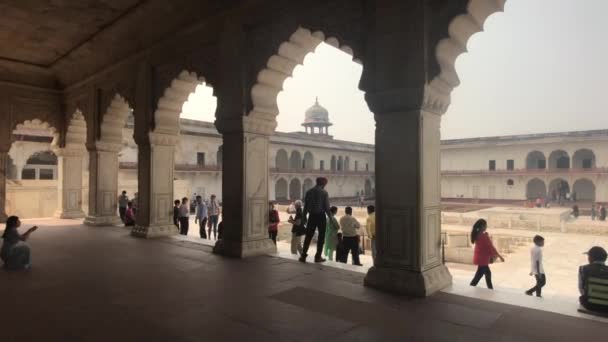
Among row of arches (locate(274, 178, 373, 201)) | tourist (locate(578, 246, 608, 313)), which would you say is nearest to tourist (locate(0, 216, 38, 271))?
tourist (locate(578, 246, 608, 313))

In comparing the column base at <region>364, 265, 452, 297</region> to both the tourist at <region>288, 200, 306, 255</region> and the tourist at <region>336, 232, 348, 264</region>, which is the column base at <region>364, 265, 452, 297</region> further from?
the tourist at <region>336, 232, 348, 264</region>

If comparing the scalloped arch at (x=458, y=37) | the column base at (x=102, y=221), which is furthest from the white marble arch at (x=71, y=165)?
the scalloped arch at (x=458, y=37)

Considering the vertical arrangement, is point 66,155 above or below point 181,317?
above

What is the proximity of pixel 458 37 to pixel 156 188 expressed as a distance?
19.5 ft

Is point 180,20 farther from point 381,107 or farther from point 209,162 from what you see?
point 209,162

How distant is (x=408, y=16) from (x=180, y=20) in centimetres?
415

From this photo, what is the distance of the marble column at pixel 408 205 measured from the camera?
388 centimetres

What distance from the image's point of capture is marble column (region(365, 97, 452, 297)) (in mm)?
3875

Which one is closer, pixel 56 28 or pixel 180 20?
pixel 180 20

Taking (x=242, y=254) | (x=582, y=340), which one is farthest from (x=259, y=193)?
(x=582, y=340)

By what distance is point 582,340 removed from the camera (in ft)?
9.01

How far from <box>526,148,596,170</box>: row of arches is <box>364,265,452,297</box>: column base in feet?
118

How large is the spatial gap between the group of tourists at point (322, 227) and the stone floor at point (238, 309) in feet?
1.48

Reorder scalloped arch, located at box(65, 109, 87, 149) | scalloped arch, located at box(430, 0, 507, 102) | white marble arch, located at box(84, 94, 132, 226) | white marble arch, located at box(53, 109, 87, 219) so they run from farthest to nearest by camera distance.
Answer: white marble arch, located at box(53, 109, 87, 219)
scalloped arch, located at box(65, 109, 87, 149)
white marble arch, located at box(84, 94, 132, 226)
scalloped arch, located at box(430, 0, 507, 102)
